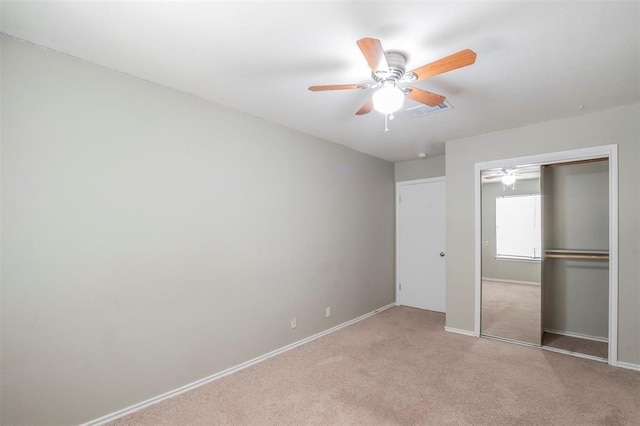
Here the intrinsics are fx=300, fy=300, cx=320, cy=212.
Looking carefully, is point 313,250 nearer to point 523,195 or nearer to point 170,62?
point 170,62

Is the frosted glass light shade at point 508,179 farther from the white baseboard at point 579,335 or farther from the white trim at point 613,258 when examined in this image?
the white baseboard at point 579,335

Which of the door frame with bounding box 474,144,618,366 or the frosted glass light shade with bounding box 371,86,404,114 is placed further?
the door frame with bounding box 474,144,618,366

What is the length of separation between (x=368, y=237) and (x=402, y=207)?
103 centimetres

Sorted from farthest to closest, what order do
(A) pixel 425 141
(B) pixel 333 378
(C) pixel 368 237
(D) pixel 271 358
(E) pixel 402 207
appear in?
(E) pixel 402 207 → (C) pixel 368 237 → (A) pixel 425 141 → (D) pixel 271 358 → (B) pixel 333 378

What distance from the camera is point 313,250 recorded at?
12.4ft

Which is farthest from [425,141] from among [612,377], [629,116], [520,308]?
[612,377]

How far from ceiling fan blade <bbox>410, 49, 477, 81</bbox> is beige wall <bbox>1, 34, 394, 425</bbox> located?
1.89m

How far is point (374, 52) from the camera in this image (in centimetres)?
157

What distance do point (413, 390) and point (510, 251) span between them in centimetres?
240

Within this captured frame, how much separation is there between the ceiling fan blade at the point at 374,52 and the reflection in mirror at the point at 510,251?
2.78 meters

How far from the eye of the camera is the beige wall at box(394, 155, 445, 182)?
491 cm

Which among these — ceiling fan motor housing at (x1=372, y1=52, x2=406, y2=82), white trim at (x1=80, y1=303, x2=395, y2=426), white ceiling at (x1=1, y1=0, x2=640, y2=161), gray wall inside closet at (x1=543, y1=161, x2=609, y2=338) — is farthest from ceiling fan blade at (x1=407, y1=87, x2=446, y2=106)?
white trim at (x1=80, y1=303, x2=395, y2=426)

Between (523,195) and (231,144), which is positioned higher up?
(231,144)

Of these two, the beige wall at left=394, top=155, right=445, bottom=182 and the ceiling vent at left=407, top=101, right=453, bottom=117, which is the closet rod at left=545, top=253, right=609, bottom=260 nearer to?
the beige wall at left=394, top=155, right=445, bottom=182
